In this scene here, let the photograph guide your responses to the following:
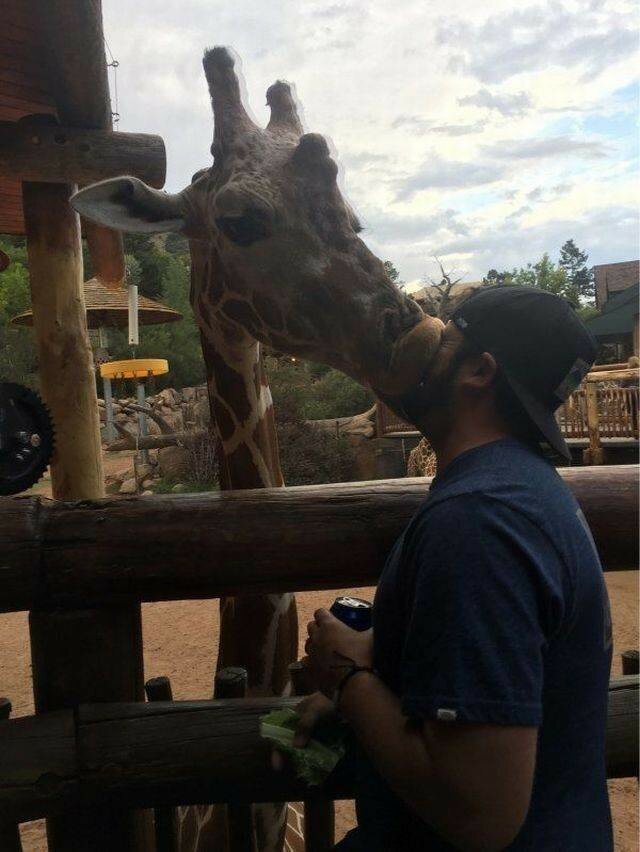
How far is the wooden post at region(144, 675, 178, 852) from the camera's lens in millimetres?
1872

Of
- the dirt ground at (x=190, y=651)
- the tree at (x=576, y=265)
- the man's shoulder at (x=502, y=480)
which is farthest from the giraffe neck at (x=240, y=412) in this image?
the tree at (x=576, y=265)

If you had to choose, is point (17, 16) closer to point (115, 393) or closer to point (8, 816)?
point (8, 816)

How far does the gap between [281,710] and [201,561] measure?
0.44m

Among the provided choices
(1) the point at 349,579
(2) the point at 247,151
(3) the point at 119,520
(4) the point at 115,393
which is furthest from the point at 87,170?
(4) the point at 115,393

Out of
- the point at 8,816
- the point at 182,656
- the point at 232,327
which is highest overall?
the point at 232,327

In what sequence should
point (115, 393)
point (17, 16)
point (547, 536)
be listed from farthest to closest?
point (115, 393)
point (17, 16)
point (547, 536)

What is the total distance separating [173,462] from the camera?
1380 centimetres

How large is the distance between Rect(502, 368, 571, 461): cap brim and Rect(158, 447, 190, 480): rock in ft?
40.6

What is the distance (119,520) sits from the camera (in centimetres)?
182

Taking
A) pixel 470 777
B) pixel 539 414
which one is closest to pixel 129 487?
pixel 539 414

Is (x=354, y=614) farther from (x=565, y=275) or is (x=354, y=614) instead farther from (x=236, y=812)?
(x=565, y=275)

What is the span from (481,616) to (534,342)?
0.54 metres

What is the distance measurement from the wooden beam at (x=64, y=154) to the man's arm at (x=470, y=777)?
3.95 metres

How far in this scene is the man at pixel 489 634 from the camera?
38.2 inches
